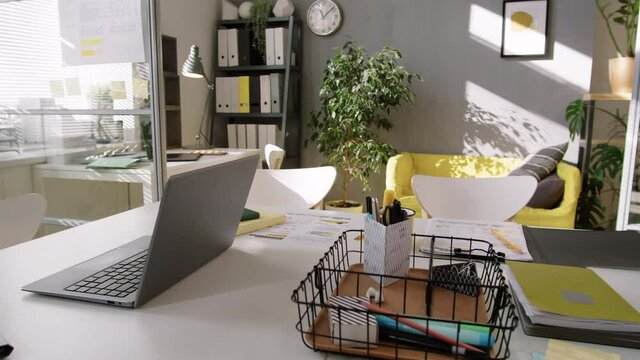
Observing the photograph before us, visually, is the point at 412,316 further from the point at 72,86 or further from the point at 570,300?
the point at 72,86

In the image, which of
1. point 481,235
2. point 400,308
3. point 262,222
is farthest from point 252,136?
point 400,308

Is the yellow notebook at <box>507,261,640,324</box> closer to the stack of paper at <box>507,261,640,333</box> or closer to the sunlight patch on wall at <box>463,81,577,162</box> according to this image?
the stack of paper at <box>507,261,640,333</box>

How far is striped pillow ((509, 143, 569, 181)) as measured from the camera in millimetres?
3322

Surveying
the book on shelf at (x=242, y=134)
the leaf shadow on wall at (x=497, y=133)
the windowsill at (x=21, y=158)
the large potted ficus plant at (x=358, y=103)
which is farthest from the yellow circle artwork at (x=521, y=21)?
the windowsill at (x=21, y=158)

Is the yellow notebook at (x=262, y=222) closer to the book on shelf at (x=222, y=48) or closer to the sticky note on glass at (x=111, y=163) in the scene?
the sticky note on glass at (x=111, y=163)

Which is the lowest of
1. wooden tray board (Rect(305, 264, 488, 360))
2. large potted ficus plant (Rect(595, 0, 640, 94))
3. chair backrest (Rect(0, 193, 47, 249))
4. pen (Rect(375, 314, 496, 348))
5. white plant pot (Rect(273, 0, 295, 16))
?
chair backrest (Rect(0, 193, 47, 249))

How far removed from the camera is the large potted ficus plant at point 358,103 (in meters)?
3.71

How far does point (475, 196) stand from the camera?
1.89 metres

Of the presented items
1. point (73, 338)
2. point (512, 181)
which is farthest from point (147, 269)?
point (512, 181)

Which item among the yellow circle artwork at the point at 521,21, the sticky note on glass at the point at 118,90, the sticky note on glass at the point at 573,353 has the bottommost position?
the sticky note on glass at the point at 573,353

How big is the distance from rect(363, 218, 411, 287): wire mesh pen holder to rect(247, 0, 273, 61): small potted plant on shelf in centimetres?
354

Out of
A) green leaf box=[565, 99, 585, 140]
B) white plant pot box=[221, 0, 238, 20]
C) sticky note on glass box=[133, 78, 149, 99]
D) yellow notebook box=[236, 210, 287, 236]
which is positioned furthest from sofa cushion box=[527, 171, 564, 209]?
white plant pot box=[221, 0, 238, 20]

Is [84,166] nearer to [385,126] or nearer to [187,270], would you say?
[187,270]

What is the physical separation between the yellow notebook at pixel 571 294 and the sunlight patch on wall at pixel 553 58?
3572 millimetres
